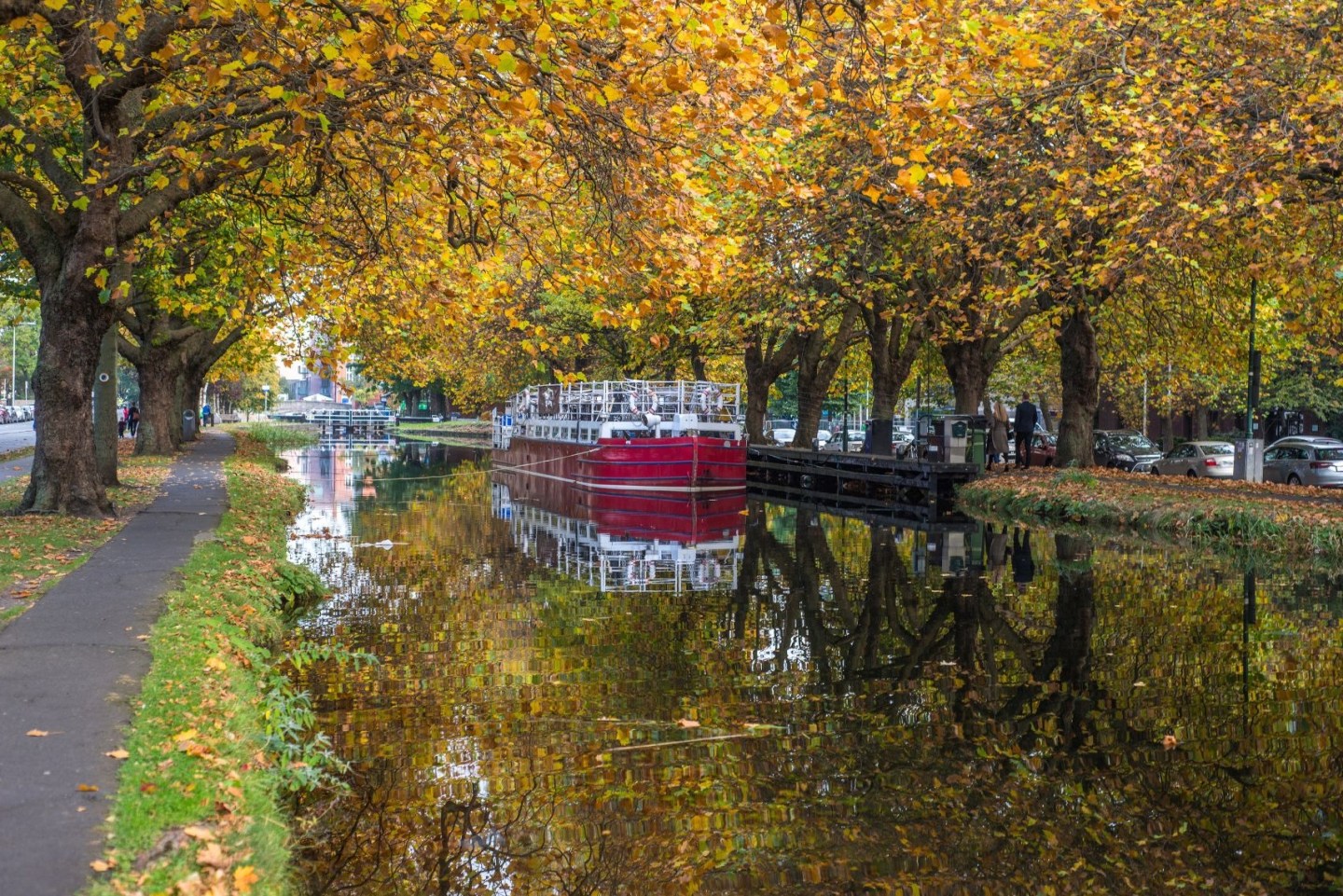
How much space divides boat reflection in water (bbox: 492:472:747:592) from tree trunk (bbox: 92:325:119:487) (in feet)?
25.4

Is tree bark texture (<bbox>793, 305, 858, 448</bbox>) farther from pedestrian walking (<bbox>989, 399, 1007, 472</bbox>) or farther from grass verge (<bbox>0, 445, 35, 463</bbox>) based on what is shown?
grass verge (<bbox>0, 445, 35, 463</bbox>)

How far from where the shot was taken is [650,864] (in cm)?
639

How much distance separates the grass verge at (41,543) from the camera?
11.5 m

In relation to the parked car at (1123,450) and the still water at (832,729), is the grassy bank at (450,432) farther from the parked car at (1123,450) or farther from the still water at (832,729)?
the still water at (832,729)

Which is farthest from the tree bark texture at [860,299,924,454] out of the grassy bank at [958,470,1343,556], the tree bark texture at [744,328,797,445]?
the grassy bank at [958,470,1343,556]

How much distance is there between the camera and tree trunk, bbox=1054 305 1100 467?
2959cm

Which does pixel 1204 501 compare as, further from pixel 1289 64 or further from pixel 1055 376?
pixel 1055 376

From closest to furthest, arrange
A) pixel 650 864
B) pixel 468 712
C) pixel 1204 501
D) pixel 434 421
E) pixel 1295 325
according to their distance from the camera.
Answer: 1. pixel 650 864
2. pixel 468 712
3. pixel 1295 325
4. pixel 1204 501
5. pixel 434 421

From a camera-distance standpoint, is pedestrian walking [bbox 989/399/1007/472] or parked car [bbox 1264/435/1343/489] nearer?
parked car [bbox 1264/435/1343/489]

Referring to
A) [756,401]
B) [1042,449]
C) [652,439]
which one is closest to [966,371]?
[652,439]

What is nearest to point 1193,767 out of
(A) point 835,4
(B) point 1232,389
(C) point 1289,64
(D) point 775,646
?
(D) point 775,646

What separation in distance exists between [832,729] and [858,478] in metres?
28.2

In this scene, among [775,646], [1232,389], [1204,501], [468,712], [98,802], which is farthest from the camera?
[1232,389]

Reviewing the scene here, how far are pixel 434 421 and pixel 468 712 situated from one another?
118m
